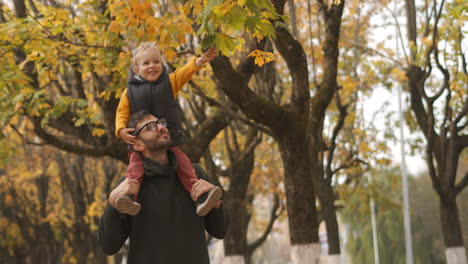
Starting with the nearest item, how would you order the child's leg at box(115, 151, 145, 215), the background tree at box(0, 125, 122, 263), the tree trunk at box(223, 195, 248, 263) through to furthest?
the child's leg at box(115, 151, 145, 215)
the tree trunk at box(223, 195, 248, 263)
the background tree at box(0, 125, 122, 263)

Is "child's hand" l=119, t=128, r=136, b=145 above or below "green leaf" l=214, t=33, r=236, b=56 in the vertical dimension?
below

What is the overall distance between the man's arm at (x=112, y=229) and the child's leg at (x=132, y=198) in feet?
0.32

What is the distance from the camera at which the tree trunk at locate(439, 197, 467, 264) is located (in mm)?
14539

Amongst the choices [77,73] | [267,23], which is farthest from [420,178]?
[267,23]

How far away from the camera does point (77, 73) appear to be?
12.3 metres

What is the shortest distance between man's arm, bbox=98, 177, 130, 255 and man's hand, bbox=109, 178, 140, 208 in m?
0.13

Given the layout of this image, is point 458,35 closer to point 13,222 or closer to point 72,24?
point 72,24

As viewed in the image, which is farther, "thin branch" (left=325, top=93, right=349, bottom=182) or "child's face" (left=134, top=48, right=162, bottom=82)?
"thin branch" (left=325, top=93, right=349, bottom=182)

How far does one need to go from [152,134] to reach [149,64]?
46cm

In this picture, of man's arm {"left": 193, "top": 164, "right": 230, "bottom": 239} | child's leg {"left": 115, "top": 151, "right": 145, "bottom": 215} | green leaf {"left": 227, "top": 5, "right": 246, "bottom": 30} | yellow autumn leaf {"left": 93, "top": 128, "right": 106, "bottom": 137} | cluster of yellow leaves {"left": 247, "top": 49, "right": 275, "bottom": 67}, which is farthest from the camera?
yellow autumn leaf {"left": 93, "top": 128, "right": 106, "bottom": 137}

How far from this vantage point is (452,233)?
1462 cm

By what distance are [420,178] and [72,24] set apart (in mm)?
28724

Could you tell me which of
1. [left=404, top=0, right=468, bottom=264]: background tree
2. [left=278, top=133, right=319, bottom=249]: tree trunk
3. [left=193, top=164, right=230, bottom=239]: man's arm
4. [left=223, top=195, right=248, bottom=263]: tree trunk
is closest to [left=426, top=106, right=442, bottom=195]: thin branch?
[left=404, top=0, right=468, bottom=264]: background tree

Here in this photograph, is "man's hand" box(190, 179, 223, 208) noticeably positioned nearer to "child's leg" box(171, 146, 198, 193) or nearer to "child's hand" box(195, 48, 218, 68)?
"child's leg" box(171, 146, 198, 193)
